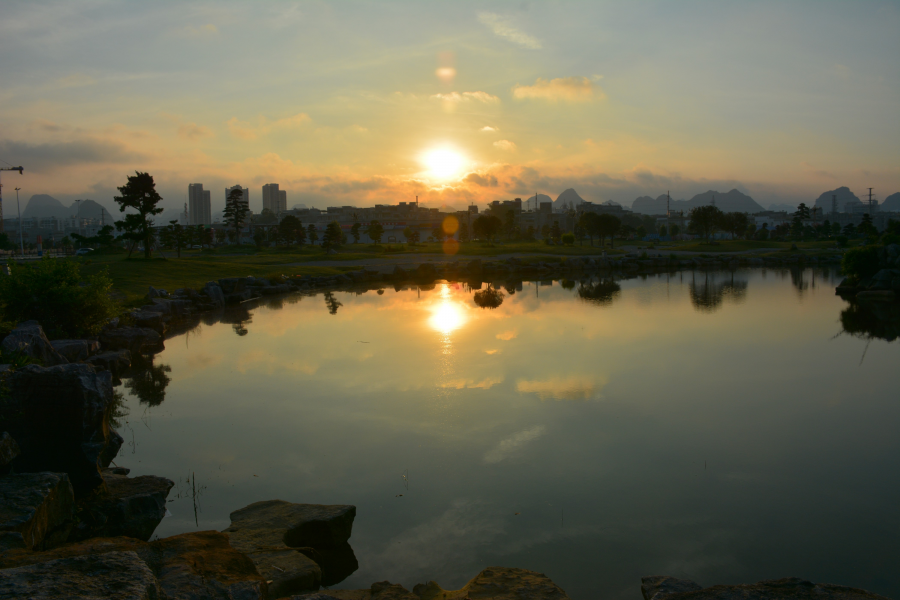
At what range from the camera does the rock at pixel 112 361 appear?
1456 cm

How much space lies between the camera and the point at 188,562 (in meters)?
A: 4.84

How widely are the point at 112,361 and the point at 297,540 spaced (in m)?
11.1

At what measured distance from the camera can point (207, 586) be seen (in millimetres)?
4500

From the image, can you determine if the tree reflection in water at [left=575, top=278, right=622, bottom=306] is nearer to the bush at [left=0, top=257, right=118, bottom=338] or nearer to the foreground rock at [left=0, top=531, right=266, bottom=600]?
the bush at [left=0, top=257, right=118, bottom=338]

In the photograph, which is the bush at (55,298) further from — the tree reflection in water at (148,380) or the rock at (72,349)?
the rock at (72,349)

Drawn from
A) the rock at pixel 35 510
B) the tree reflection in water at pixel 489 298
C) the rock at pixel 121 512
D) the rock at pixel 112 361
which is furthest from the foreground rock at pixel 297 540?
the tree reflection in water at pixel 489 298

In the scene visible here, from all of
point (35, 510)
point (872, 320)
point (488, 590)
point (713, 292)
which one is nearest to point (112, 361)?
point (35, 510)

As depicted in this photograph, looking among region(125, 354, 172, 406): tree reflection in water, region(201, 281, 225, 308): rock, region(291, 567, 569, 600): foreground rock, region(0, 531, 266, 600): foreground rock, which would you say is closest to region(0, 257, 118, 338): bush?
region(125, 354, 172, 406): tree reflection in water

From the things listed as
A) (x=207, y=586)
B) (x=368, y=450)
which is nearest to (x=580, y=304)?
(x=368, y=450)

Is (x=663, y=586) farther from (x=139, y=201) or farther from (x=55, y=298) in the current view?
(x=139, y=201)

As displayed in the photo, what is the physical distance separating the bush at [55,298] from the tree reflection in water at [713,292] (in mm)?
22297

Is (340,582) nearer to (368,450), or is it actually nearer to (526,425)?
(368,450)

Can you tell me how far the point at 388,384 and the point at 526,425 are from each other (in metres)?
4.00

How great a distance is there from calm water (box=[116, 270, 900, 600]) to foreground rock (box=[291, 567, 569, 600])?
0.58 m
